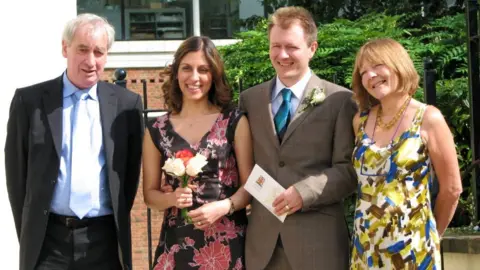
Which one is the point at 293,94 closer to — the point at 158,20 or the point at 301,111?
the point at 301,111

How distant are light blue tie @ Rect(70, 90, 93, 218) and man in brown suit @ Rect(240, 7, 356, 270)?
0.91 meters

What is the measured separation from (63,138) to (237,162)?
3.15 feet

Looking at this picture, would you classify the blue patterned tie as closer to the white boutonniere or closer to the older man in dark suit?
the white boutonniere

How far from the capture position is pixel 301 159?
14.5ft

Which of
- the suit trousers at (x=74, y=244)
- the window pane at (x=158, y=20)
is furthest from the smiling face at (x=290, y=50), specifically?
the window pane at (x=158, y=20)

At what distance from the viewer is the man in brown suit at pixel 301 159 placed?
4.39 meters

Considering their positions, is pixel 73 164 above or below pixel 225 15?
below

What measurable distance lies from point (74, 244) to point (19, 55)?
1711 millimetres

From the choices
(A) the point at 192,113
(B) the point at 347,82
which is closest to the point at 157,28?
(B) the point at 347,82

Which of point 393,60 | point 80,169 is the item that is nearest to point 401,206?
point 393,60

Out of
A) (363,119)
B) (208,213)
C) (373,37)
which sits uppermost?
(373,37)

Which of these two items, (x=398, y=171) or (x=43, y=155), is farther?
(x=43, y=155)

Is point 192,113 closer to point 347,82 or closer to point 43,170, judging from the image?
point 43,170

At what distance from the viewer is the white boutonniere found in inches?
175
